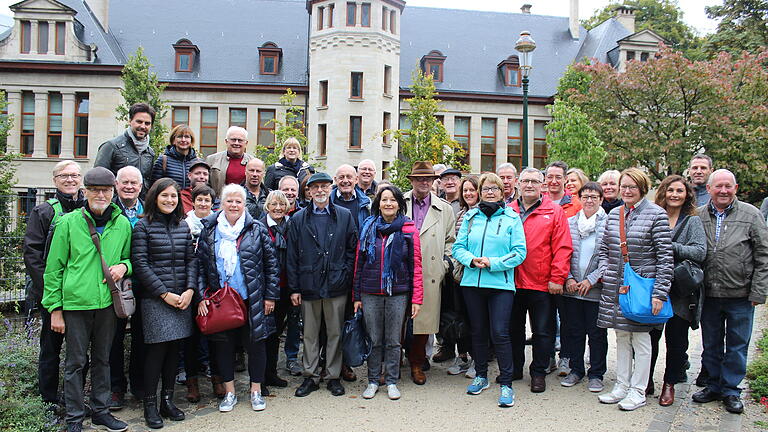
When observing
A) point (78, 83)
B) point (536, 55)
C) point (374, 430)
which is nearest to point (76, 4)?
point (78, 83)

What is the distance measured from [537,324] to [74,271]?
4.46 m

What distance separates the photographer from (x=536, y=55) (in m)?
37.5

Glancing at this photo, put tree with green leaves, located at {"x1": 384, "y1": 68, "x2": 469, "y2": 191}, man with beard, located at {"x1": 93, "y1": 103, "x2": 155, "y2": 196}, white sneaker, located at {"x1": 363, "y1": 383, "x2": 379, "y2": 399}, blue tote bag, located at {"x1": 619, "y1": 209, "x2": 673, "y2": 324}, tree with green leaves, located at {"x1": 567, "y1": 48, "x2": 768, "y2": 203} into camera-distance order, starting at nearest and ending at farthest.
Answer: blue tote bag, located at {"x1": 619, "y1": 209, "x2": 673, "y2": 324}
white sneaker, located at {"x1": 363, "y1": 383, "x2": 379, "y2": 399}
man with beard, located at {"x1": 93, "y1": 103, "x2": 155, "y2": 196}
tree with green leaves, located at {"x1": 384, "y1": 68, "x2": 469, "y2": 191}
tree with green leaves, located at {"x1": 567, "y1": 48, "x2": 768, "y2": 203}

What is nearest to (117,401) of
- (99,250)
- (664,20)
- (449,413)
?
(99,250)

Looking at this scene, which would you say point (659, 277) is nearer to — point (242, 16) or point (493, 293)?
point (493, 293)

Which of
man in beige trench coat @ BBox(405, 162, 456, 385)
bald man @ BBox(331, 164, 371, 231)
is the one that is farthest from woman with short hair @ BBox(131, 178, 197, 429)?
man in beige trench coat @ BBox(405, 162, 456, 385)

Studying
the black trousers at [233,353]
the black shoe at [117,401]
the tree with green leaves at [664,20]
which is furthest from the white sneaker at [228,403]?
the tree with green leaves at [664,20]

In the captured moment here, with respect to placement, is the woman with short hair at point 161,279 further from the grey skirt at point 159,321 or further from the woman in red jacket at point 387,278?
the woman in red jacket at point 387,278

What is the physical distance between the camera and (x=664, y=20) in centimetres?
4434

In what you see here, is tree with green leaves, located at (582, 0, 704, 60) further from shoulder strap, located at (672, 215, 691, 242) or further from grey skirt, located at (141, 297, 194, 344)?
grey skirt, located at (141, 297, 194, 344)

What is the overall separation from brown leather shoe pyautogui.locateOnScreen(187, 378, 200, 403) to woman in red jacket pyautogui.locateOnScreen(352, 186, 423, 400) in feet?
5.55

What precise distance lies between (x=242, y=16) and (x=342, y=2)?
9.14 meters

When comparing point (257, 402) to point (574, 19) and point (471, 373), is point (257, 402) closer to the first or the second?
point (471, 373)

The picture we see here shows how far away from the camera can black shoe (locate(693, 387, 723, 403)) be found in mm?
5914
